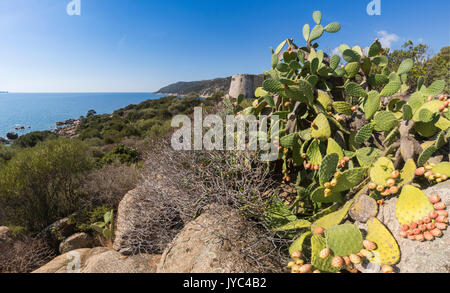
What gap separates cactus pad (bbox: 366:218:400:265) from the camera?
87 cm

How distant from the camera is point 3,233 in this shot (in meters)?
3.97

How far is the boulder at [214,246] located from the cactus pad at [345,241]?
49cm

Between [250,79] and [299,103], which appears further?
[250,79]

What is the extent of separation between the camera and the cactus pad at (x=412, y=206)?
0.89m

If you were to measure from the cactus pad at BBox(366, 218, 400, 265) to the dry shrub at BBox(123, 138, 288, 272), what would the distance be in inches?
20.9

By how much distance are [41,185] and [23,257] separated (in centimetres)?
199

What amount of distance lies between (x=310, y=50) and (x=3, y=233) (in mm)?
6145

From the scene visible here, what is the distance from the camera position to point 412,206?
906 mm

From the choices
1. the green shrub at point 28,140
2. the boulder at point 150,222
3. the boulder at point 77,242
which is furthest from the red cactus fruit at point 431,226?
the green shrub at point 28,140

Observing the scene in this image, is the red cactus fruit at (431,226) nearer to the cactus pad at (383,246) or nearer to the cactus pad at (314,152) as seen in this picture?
the cactus pad at (383,246)

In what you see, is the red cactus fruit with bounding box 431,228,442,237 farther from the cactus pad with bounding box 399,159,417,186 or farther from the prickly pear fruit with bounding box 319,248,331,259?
the prickly pear fruit with bounding box 319,248,331,259

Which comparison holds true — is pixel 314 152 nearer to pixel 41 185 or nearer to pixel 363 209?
pixel 363 209
